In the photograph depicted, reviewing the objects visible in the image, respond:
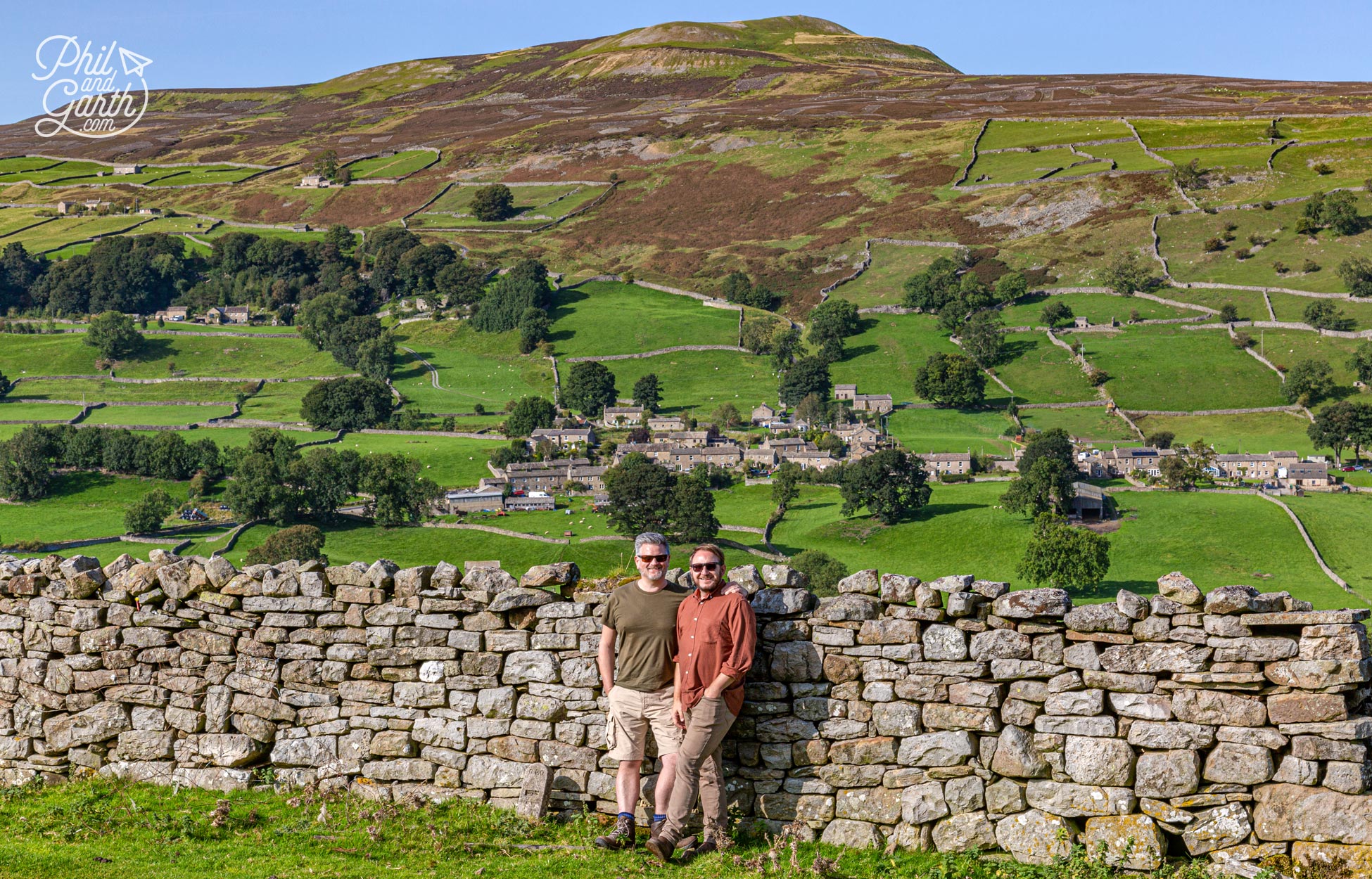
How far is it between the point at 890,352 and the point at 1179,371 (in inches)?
1099

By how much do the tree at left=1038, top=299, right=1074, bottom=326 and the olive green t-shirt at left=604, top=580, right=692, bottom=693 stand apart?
112290 millimetres

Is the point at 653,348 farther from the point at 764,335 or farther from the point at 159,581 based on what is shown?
the point at 159,581

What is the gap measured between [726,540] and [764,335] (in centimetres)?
5418

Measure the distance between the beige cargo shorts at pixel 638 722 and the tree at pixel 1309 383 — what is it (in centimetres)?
9827

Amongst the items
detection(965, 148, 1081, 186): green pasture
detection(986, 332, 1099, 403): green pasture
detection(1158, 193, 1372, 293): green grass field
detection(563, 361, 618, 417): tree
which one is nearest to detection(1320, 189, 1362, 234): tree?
detection(1158, 193, 1372, 293): green grass field

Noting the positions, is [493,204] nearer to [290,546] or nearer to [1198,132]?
[1198,132]

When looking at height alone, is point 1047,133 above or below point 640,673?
above

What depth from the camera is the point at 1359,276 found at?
112m

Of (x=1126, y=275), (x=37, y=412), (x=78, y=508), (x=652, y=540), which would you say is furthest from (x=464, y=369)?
(x=652, y=540)

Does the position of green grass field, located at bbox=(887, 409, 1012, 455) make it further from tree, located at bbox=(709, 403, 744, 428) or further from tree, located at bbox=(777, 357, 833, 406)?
tree, located at bbox=(709, 403, 744, 428)

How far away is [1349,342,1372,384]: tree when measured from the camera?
96438 mm

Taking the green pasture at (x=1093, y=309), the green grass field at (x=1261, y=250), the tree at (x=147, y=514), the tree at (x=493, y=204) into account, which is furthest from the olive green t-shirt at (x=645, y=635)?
the tree at (x=493, y=204)

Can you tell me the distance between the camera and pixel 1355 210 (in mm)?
124688

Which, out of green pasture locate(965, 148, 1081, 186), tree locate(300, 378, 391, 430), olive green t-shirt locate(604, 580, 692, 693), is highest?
green pasture locate(965, 148, 1081, 186)
